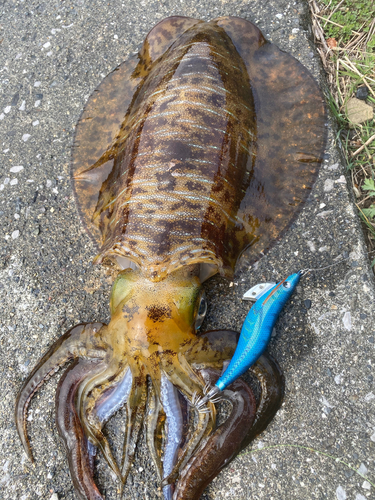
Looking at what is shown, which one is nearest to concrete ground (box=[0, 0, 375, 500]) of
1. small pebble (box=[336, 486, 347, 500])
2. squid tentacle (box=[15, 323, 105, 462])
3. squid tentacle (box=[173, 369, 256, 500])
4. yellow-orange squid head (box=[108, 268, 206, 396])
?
small pebble (box=[336, 486, 347, 500])

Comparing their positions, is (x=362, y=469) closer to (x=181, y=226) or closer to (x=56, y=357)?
(x=181, y=226)

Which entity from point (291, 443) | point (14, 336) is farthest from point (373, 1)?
point (14, 336)

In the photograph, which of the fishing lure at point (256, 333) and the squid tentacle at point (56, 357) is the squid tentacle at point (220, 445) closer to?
the fishing lure at point (256, 333)

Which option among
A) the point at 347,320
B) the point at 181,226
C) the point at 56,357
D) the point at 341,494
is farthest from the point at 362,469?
the point at 56,357

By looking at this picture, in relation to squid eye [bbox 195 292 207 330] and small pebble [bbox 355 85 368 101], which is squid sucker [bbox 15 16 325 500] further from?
small pebble [bbox 355 85 368 101]

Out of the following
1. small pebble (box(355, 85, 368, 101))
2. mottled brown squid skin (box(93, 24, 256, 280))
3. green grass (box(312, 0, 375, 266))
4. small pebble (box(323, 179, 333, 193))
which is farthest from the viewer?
small pebble (box(355, 85, 368, 101))

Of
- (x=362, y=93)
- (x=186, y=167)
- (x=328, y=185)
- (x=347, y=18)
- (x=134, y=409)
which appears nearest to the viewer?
(x=134, y=409)
